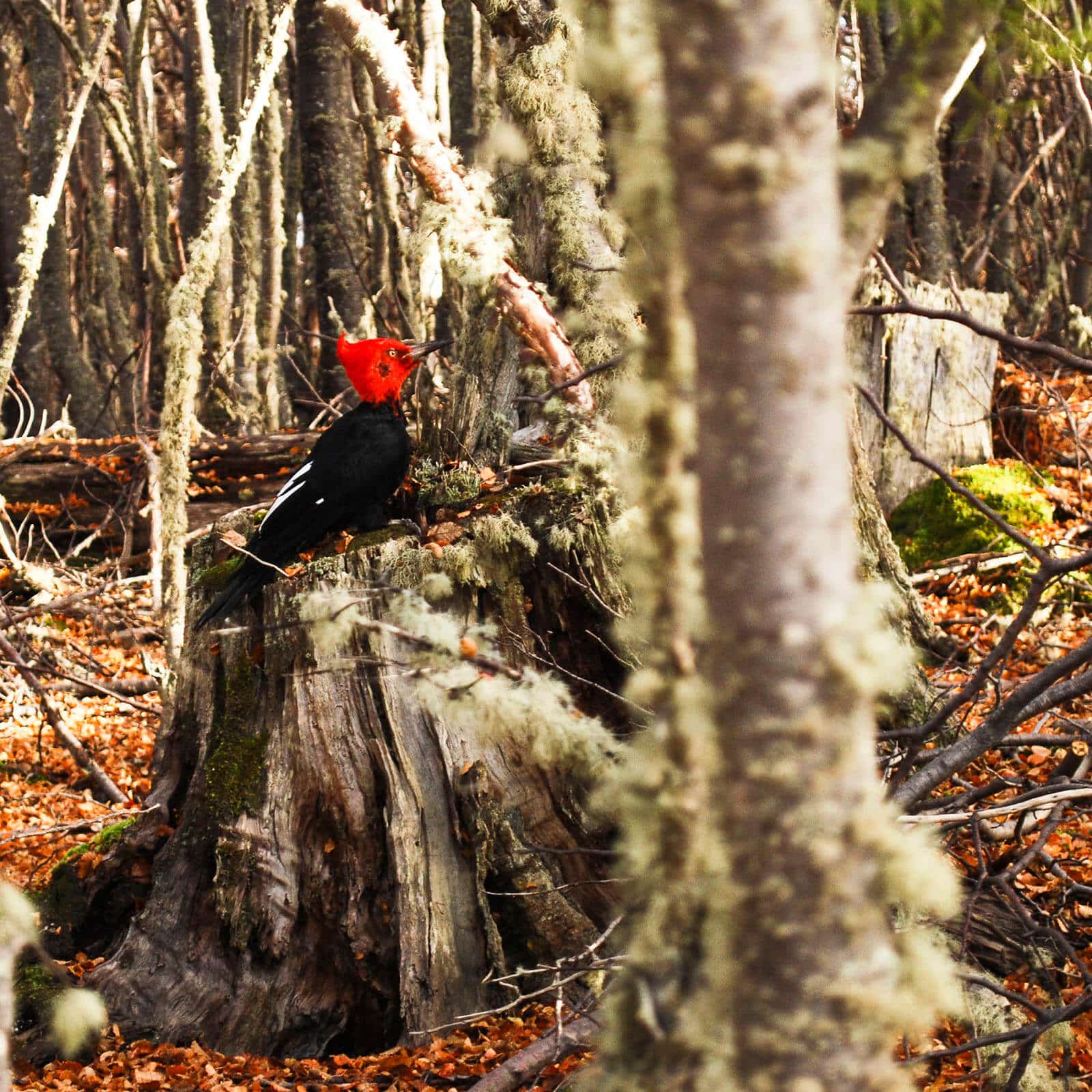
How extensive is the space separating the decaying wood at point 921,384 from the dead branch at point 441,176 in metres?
3.26

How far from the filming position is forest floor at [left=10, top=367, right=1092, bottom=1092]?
2.75 metres

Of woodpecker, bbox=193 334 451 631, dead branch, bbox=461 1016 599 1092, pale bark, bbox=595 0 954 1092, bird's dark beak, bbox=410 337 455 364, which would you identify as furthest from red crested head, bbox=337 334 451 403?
pale bark, bbox=595 0 954 1092

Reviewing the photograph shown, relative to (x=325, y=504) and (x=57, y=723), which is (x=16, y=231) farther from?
(x=325, y=504)

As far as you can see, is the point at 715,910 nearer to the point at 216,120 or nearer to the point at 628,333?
the point at 628,333

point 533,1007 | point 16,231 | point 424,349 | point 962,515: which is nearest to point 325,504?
point 424,349

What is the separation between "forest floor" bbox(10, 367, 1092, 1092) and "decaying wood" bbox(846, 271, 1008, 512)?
366mm

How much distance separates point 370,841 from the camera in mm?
3254

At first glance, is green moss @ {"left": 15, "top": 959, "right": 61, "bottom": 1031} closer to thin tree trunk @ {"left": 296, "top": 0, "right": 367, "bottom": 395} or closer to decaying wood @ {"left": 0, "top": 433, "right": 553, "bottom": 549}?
decaying wood @ {"left": 0, "top": 433, "right": 553, "bottom": 549}

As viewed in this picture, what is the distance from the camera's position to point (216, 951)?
3.38 meters

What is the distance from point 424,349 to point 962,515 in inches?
130

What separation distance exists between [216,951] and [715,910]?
2.87 metres

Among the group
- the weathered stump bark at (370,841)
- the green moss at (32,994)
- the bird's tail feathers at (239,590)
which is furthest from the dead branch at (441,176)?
the green moss at (32,994)

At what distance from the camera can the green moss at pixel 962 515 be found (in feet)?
18.9

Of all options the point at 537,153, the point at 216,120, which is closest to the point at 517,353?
the point at 537,153
